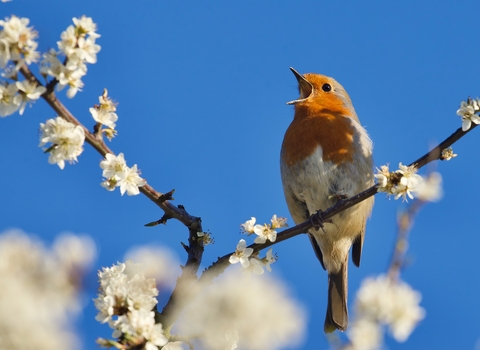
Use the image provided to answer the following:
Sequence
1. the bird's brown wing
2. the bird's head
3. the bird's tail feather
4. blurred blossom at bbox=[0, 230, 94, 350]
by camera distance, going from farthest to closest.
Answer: the bird's head, the bird's brown wing, the bird's tail feather, blurred blossom at bbox=[0, 230, 94, 350]

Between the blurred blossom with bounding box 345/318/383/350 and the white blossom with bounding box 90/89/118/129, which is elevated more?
the white blossom with bounding box 90/89/118/129

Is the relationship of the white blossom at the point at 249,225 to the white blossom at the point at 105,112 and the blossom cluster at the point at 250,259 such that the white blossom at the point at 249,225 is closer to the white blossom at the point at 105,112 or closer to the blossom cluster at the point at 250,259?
the blossom cluster at the point at 250,259

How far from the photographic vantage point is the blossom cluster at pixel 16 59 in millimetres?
2246

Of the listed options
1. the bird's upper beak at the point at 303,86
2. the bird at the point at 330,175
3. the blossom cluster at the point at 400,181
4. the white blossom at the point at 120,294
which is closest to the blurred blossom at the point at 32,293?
the white blossom at the point at 120,294

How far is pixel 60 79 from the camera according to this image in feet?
7.68

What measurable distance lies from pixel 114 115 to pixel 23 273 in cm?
85

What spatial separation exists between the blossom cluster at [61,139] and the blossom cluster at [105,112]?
8.2 inches

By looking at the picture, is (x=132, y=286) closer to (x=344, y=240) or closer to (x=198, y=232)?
(x=198, y=232)

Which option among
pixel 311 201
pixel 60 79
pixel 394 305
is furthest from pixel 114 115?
pixel 311 201

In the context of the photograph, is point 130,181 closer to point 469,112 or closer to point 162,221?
point 162,221

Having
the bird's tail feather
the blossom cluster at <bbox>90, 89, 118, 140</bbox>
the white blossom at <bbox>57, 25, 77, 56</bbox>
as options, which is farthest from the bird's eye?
the white blossom at <bbox>57, 25, 77, 56</bbox>

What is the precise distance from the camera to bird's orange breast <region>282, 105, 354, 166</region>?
18.9 ft

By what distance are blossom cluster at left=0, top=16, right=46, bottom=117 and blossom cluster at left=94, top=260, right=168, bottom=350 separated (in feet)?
2.63

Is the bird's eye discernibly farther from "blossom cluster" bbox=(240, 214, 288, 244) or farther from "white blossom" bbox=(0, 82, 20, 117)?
"white blossom" bbox=(0, 82, 20, 117)
